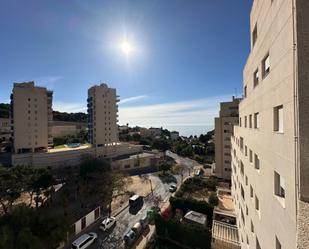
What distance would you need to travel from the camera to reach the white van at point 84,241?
1801cm

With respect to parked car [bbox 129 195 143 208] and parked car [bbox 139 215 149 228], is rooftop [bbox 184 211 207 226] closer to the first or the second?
parked car [bbox 139 215 149 228]

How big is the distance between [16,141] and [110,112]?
25.9 metres

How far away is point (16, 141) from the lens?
43.2 metres

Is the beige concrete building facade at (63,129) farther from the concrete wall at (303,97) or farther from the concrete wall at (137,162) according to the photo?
the concrete wall at (303,97)

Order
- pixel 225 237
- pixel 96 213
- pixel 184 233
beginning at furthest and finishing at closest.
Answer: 1. pixel 96 213
2. pixel 184 233
3. pixel 225 237

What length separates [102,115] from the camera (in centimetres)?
5584

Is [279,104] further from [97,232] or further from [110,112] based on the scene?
[110,112]

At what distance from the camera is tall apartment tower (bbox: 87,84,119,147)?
54.3m

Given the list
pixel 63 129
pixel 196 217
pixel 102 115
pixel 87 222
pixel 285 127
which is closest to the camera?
pixel 285 127

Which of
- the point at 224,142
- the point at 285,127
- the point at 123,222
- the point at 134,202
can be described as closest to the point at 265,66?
the point at 285,127

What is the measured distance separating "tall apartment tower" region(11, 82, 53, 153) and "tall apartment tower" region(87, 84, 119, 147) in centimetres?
1193

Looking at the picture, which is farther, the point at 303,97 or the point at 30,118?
the point at 30,118

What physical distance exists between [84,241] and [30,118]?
3947 centimetres

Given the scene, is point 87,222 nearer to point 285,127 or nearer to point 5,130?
point 285,127
